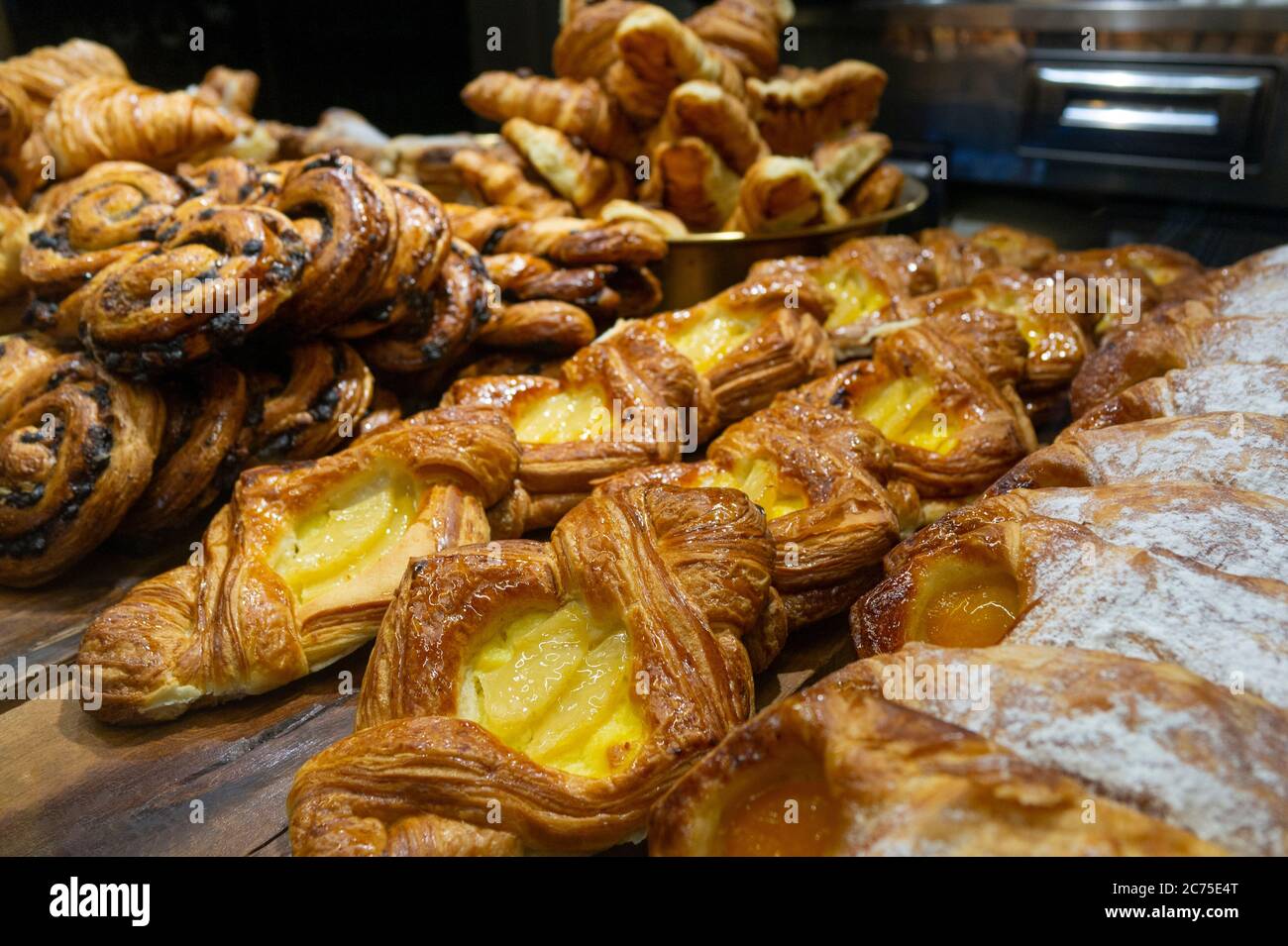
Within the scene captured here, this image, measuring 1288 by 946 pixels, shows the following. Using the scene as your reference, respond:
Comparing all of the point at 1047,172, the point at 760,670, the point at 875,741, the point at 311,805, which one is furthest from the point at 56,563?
the point at 1047,172

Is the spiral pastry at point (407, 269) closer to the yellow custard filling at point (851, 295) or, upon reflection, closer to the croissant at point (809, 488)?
the croissant at point (809, 488)

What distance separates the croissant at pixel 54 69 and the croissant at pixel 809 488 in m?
3.06

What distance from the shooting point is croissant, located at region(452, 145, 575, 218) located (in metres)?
4.43

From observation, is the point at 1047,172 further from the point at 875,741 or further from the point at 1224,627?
the point at 875,741

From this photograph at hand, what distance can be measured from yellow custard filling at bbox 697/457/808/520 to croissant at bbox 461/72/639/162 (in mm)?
2611

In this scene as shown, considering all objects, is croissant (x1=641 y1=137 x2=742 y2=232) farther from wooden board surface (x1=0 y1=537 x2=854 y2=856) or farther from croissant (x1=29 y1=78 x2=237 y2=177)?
wooden board surface (x1=0 y1=537 x2=854 y2=856)

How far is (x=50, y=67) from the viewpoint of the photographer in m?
3.91

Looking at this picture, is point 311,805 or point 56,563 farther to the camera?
point 56,563

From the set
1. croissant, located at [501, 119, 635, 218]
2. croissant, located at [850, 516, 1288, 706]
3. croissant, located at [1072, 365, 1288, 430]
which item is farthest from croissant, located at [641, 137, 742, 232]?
croissant, located at [850, 516, 1288, 706]

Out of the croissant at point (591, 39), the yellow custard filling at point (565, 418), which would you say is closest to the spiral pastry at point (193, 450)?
the yellow custard filling at point (565, 418)

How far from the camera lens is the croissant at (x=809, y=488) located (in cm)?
233

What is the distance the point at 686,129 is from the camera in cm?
430

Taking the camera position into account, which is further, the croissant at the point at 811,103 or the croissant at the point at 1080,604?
the croissant at the point at 811,103
